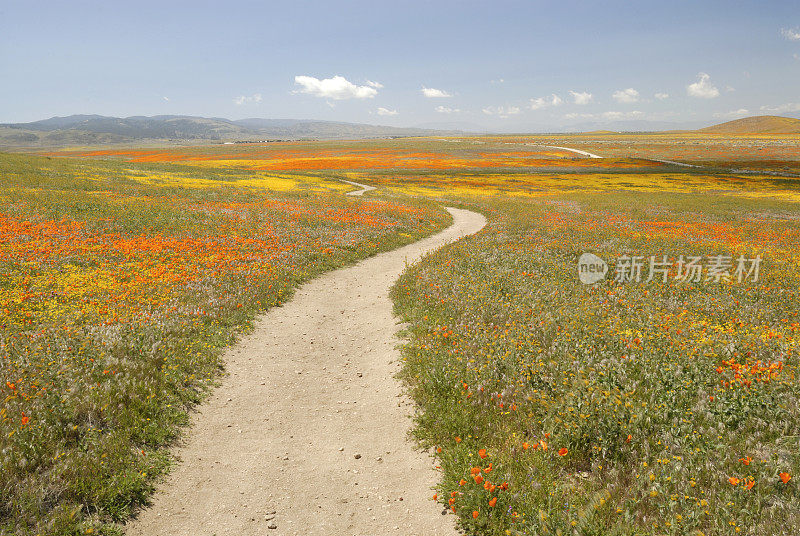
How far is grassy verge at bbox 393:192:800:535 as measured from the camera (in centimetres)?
492

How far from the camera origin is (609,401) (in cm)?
650

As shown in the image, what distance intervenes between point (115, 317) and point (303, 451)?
723 cm

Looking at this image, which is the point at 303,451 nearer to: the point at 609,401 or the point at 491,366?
the point at 491,366

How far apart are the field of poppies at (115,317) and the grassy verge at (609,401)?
506cm

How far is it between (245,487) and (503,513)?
403 cm

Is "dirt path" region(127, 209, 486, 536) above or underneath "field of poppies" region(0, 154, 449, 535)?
underneath

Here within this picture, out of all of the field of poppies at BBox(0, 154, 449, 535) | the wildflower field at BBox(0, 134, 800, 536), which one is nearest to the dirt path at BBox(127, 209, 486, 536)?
the wildflower field at BBox(0, 134, 800, 536)

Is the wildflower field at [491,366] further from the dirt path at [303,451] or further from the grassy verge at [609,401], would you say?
the dirt path at [303,451]

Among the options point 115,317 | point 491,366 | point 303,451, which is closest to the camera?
point 303,451

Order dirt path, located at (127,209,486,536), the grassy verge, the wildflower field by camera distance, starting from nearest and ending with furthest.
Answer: the grassy verge → the wildflower field → dirt path, located at (127,209,486,536)

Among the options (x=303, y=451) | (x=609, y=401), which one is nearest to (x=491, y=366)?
(x=609, y=401)

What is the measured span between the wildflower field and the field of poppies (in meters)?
0.05

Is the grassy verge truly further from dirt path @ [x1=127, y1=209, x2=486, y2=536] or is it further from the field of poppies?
the field of poppies

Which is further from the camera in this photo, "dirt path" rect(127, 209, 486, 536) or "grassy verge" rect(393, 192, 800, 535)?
"dirt path" rect(127, 209, 486, 536)
